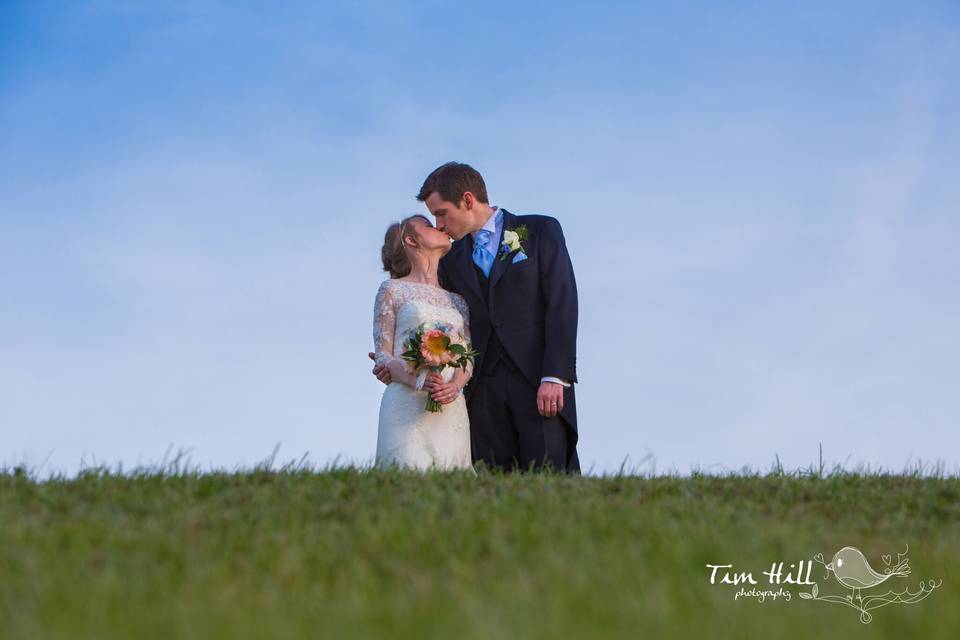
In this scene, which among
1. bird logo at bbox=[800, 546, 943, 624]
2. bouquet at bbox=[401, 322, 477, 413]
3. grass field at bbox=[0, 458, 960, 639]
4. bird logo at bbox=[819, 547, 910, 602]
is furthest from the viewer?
bouquet at bbox=[401, 322, 477, 413]

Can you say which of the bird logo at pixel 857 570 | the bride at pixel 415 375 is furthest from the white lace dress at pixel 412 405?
the bird logo at pixel 857 570

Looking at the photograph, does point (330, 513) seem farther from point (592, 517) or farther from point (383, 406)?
point (383, 406)

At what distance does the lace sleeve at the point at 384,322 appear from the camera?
32.2 feet

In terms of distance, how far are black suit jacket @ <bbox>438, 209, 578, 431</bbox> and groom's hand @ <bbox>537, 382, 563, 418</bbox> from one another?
0.21 metres

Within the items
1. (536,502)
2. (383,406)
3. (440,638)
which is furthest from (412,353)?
(440,638)

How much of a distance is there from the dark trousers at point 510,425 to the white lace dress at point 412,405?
20 centimetres

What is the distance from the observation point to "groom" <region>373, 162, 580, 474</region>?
385 inches

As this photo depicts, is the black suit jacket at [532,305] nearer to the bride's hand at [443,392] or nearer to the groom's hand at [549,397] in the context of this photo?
the groom's hand at [549,397]

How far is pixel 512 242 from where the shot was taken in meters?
10.0

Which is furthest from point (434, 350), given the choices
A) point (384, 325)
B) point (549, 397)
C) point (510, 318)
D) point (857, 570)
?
point (857, 570)

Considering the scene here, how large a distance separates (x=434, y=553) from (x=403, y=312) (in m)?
4.36

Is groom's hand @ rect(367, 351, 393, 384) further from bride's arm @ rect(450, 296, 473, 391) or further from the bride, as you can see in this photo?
bride's arm @ rect(450, 296, 473, 391)

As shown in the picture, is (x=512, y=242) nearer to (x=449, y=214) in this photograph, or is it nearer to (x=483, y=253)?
(x=483, y=253)

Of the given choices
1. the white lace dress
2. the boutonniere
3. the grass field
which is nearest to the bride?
the white lace dress
